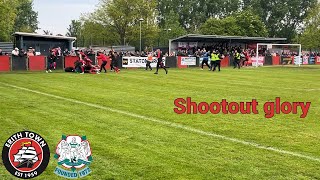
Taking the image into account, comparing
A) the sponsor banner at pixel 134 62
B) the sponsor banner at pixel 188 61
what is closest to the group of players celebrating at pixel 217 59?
the sponsor banner at pixel 188 61

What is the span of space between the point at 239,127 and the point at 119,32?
69315mm

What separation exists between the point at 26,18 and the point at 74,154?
108390 mm

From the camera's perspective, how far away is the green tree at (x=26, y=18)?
9719 centimetres

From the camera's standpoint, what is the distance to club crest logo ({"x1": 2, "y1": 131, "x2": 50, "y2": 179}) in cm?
432

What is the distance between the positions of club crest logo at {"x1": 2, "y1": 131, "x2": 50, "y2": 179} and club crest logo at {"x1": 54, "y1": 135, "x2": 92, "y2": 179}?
0.42 meters

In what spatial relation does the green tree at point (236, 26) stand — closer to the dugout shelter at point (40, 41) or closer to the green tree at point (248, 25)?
the green tree at point (248, 25)

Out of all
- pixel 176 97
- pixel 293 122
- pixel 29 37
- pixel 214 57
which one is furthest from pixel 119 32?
pixel 293 122

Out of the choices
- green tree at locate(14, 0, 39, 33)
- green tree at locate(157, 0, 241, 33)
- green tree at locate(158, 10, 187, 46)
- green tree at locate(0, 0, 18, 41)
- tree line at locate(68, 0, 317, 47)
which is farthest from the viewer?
green tree at locate(157, 0, 241, 33)

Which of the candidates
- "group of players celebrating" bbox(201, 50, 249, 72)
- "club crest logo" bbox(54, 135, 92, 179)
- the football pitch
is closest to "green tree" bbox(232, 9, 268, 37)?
"group of players celebrating" bbox(201, 50, 249, 72)

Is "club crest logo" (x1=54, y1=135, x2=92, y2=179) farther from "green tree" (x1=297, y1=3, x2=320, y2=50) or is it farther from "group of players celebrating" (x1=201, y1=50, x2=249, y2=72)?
"green tree" (x1=297, y1=3, x2=320, y2=50)

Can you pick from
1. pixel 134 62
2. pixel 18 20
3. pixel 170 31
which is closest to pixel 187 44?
pixel 134 62

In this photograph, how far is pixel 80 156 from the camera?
196 inches

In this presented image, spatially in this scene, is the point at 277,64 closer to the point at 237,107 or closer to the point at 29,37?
the point at 29,37

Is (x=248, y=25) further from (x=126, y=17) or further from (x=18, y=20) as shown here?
(x=18, y=20)
